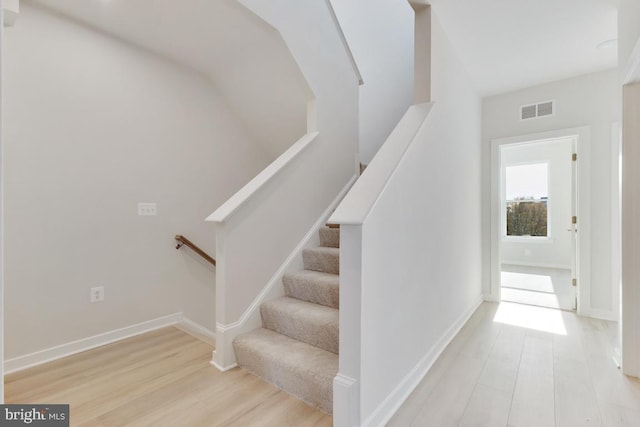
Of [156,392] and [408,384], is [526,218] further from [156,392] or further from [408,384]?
[156,392]

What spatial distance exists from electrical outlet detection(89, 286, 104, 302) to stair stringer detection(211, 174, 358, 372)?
1.15 meters


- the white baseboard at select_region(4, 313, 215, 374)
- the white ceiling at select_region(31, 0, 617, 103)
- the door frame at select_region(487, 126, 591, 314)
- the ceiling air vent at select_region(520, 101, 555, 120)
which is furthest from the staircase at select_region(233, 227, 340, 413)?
the ceiling air vent at select_region(520, 101, 555, 120)

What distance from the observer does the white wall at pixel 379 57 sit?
141 inches

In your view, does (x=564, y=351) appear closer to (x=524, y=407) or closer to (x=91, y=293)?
(x=524, y=407)

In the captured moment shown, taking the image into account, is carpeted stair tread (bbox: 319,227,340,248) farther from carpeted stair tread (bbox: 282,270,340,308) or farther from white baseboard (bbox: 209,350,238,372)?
white baseboard (bbox: 209,350,238,372)

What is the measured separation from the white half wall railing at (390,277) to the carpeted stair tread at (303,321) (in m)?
0.42

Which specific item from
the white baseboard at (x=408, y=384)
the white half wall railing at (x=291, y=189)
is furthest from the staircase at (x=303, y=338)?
the white baseboard at (x=408, y=384)

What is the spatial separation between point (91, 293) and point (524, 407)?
10.5 ft

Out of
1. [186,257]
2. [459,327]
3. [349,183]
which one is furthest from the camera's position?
[349,183]

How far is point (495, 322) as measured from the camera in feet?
9.82

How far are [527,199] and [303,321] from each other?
6219 mm

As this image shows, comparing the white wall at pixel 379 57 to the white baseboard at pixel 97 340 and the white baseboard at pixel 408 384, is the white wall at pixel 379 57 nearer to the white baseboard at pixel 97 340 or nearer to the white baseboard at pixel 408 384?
the white baseboard at pixel 408 384

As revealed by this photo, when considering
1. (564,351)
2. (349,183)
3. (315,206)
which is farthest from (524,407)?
(349,183)

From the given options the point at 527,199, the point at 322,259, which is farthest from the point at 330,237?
the point at 527,199
